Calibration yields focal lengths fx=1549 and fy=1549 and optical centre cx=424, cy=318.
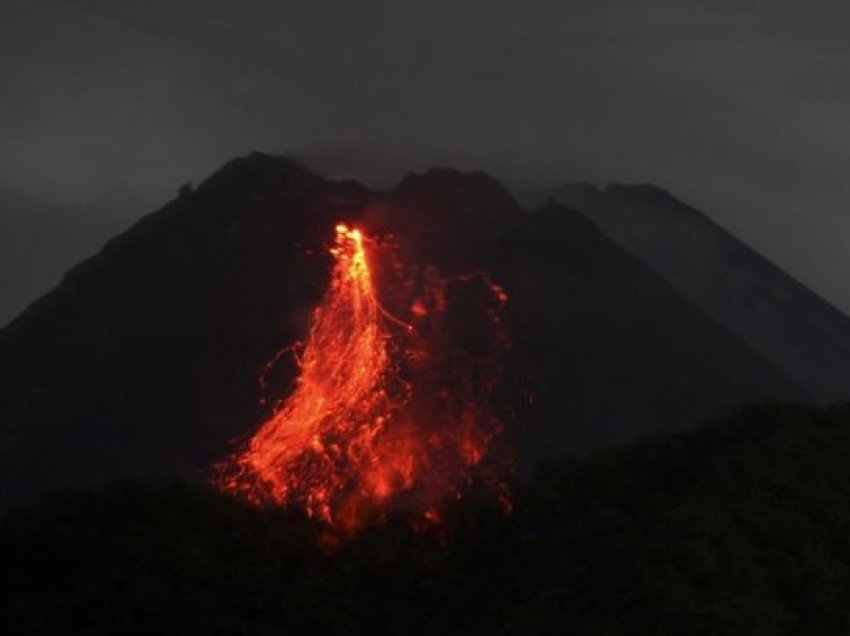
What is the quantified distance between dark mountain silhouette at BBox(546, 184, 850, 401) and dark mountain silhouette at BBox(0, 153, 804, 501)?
24.0 m

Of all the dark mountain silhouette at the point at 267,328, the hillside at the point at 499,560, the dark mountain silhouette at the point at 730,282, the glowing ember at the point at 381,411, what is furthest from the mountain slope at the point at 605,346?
the hillside at the point at 499,560

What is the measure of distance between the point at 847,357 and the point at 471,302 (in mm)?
54512

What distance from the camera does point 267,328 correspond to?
9938 centimetres

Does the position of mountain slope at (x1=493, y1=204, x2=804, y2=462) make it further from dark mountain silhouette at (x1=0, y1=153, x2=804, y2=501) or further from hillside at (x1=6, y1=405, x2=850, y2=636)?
hillside at (x1=6, y1=405, x2=850, y2=636)

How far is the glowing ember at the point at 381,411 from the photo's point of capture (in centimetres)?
4394

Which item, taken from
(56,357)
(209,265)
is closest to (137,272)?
(209,265)

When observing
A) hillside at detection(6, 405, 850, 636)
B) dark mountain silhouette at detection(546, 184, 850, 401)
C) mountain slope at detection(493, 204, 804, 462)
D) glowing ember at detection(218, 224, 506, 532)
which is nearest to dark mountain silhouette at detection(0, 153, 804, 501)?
mountain slope at detection(493, 204, 804, 462)

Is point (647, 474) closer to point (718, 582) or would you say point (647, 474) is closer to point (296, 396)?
point (718, 582)

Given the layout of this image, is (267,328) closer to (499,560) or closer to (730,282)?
(730,282)

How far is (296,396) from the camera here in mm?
51312

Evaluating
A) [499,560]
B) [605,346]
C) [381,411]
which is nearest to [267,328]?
[605,346]

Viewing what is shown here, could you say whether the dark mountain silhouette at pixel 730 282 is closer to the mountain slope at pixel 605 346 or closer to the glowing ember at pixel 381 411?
the mountain slope at pixel 605 346

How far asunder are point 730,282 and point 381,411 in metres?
92.8

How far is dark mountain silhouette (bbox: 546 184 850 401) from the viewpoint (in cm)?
13700
